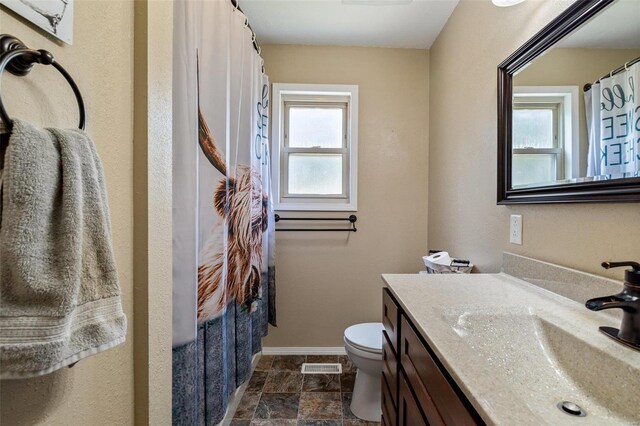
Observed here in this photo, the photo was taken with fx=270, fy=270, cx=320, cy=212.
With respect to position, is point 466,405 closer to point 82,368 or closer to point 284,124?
point 82,368

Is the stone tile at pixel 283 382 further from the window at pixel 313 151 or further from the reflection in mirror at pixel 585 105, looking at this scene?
the reflection in mirror at pixel 585 105

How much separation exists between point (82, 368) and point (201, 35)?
1.15m

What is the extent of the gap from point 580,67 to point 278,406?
208 centimetres

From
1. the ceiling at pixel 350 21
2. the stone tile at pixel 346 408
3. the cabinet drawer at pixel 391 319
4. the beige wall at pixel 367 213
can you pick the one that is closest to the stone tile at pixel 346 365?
the beige wall at pixel 367 213

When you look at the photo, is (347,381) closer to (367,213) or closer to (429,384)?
(367,213)

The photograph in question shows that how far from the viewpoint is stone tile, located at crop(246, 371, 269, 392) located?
1.78m

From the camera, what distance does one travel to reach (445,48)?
6.04ft

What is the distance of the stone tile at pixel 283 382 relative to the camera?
1771 millimetres

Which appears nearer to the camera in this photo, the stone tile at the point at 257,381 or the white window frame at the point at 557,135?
the white window frame at the point at 557,135

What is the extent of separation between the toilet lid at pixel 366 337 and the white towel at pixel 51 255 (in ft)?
4.20

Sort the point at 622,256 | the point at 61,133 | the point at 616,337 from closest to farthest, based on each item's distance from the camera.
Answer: the point at 61,133 → the point at 616,337 → the point at 622,256

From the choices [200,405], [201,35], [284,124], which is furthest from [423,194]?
[200,405]

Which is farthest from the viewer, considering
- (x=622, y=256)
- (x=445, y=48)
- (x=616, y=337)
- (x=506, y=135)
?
(x=445, y=48)

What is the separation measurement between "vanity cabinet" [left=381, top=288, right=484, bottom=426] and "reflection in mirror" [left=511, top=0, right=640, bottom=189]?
0.69 m
